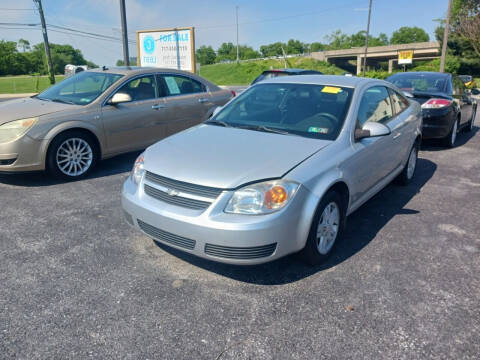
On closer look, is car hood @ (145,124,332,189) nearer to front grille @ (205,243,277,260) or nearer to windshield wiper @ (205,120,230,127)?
windshield wiper @ (205,120,230,127)

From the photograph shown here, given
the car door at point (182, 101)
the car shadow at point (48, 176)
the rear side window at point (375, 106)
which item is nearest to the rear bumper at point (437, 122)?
the rear side window at point (375, 106)

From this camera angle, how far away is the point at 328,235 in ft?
11.3

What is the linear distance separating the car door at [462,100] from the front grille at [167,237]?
7.27 m

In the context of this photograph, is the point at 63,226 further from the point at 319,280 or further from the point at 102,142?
the point at 319,280

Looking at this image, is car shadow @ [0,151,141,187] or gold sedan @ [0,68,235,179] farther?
car shadow @ [0,151,141,187]

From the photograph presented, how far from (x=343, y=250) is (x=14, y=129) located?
4.30 metres

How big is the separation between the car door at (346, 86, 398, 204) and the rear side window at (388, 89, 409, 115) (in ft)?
0.49

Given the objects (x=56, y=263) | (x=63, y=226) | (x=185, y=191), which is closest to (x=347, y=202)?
(x=185, y=191)

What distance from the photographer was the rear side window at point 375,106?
4043mm

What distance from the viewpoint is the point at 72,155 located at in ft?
18.5

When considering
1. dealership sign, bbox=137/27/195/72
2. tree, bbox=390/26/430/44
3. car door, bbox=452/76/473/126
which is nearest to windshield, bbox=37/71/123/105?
car door, bbox=452/76/473/126

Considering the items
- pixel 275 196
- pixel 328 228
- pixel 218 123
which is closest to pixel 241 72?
pixel 218 123

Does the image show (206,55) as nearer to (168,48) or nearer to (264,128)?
(168,48)

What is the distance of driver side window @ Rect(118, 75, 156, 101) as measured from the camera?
248 inches
